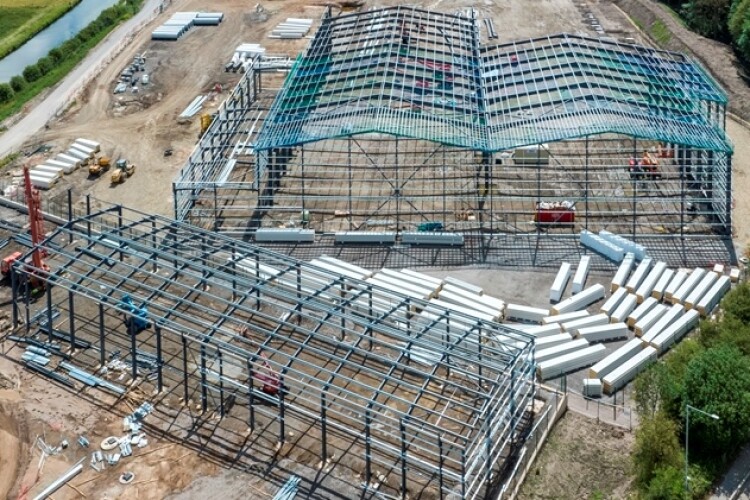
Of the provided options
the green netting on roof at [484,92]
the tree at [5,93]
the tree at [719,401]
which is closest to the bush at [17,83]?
the tree at [5,93]

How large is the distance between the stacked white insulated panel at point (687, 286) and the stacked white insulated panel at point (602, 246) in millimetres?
4589

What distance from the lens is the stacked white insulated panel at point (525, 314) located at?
168 feet

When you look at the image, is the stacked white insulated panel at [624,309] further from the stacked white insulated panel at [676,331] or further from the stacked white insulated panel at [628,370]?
the stacked white insulated panel at [628,370]

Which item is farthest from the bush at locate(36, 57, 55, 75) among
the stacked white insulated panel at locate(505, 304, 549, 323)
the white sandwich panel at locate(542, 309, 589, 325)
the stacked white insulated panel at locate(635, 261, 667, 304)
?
the stacked white insulated panel at locate(635, 261, 667, 304)

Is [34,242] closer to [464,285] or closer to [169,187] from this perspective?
[169,187]

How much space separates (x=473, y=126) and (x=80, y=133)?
35.1 m

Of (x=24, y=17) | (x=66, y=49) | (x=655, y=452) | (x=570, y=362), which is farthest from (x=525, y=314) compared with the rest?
(x=24, y=17)

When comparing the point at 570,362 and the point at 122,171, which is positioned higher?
the point at 570,362

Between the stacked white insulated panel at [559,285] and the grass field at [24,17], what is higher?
the stacked white insulated panel at [559,285]

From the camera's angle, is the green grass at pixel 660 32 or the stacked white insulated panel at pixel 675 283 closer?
the stacked white insulated panel at pixel 675 283

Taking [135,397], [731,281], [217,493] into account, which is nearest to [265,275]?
[135,397]

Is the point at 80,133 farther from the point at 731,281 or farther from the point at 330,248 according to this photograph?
the point at 731,281

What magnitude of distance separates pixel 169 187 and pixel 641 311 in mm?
35340

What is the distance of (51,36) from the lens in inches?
4284
